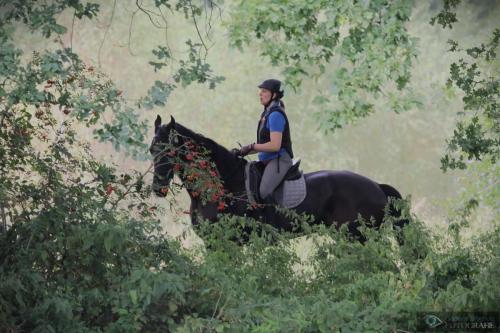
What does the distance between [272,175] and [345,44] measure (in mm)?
2267

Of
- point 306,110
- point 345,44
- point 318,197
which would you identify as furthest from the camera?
point 306,110

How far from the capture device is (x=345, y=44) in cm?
959

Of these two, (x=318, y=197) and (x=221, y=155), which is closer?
(x=221, y=155)

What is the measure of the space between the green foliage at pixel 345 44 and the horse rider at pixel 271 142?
86cm

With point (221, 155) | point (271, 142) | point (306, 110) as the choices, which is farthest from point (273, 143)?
point (306, 110)

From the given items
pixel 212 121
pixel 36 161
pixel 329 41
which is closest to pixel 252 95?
pixel 212 121

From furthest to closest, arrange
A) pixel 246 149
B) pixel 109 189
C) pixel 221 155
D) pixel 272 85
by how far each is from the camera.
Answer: pixel 221 155
pixel 272 85
pixel 246 149
pixel 109 189

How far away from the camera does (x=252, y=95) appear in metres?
40.8

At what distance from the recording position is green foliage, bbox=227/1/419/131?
9.41m

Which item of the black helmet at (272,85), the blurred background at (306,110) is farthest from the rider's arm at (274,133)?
the blurred background at (306,110)

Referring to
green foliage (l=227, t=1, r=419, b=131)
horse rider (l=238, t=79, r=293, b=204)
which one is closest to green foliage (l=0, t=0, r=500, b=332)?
green foliage (l=227, t=1, r=419, b=131)

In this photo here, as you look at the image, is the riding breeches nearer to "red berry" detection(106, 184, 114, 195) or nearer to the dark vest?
the dark vest

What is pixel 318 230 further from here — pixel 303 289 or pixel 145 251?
pixel 145 251

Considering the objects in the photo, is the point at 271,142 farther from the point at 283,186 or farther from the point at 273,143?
the point at 283,186
